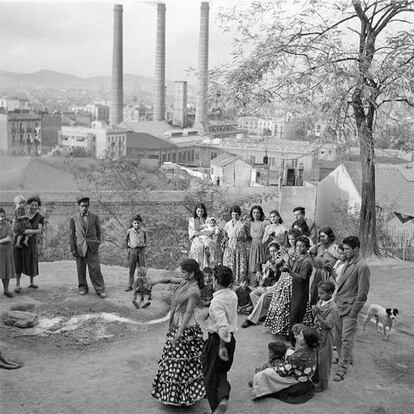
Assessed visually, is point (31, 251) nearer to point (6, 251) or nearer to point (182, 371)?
point (6, 251)

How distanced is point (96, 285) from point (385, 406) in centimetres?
444

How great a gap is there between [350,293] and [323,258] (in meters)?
0.77

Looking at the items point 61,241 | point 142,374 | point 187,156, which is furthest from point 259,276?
point 187,156

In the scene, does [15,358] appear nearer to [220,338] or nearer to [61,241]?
[220,338]

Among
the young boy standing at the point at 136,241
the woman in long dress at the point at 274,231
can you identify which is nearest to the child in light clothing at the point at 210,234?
the woman in long dress at the point at 274,231

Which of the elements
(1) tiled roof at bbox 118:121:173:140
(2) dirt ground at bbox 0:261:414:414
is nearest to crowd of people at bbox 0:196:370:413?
(2) dirt ground at bbox 0:261:414:414

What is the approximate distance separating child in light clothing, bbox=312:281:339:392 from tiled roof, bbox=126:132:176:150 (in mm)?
67955

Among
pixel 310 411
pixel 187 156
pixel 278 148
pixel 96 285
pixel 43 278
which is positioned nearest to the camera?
pixel 310 411

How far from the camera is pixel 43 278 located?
376 inches

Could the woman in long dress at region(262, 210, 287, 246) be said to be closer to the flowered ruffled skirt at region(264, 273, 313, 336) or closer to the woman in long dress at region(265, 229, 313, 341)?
the woman in long dress at region(265, 229, 313, 341)

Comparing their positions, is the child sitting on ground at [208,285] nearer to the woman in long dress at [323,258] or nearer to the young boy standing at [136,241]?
the young boy standing at [136,241]

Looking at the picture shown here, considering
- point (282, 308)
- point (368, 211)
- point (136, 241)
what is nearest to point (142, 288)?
point (136, 241)

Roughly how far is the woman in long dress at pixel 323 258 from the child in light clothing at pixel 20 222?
4129 millimetres

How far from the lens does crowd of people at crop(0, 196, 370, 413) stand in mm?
5098
